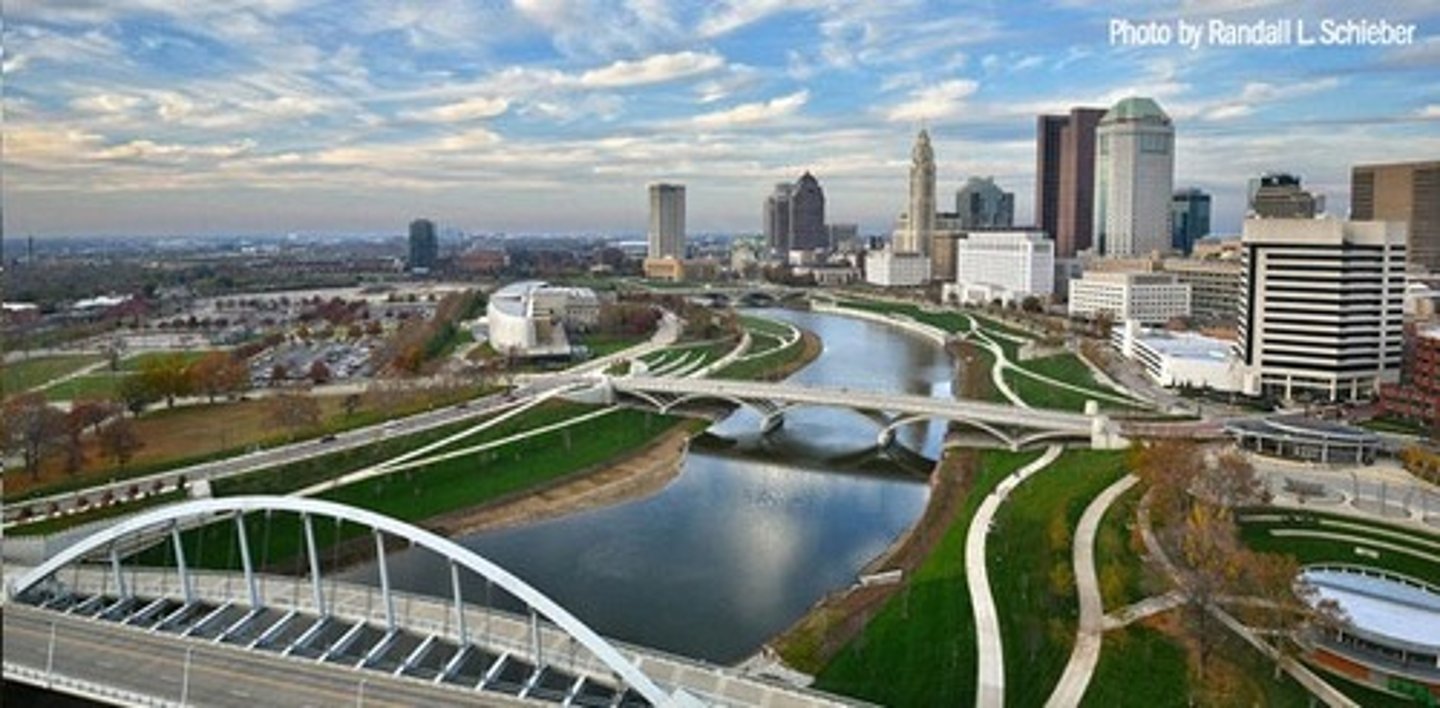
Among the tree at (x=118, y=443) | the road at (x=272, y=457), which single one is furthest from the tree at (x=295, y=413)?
the tree at (x=118, y=443)

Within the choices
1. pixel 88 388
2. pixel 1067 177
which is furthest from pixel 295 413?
pixel 1067 177

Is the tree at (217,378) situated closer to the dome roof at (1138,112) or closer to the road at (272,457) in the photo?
the road at (272,457)

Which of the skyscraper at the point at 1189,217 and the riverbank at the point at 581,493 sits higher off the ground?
the skyscraper at the point at 1189,217

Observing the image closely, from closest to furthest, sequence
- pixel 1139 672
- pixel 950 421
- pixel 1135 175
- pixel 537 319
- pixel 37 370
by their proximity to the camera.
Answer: pixel 1139 672 < pixel 950 421 < pixel 37 370 < pixel 537 319 < pixel 1135 175

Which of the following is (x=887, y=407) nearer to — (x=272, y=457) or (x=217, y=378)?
(x=272, y=457)

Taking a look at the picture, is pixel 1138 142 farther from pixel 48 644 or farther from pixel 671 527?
pixel 48 644

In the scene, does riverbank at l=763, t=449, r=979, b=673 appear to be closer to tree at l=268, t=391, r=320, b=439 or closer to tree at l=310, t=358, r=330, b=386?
tree at l=268, t=391, r=320, b=439
